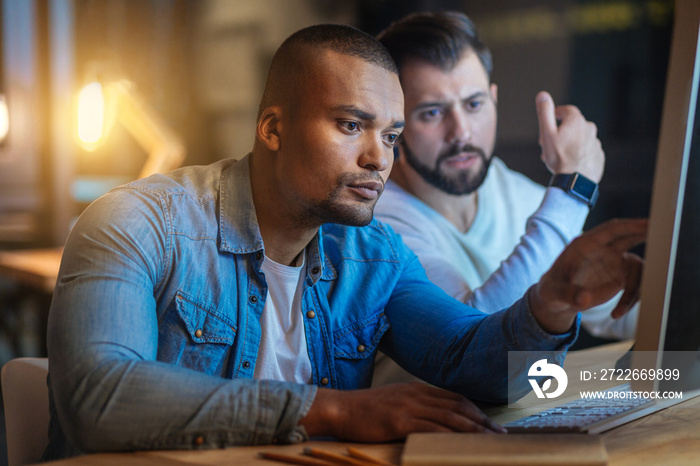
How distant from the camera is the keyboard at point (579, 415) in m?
0.81

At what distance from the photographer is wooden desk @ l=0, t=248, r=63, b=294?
2.44 m

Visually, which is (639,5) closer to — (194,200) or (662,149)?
(662,149)

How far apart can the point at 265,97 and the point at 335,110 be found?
0.18 metres

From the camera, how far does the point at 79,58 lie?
327 centimetres

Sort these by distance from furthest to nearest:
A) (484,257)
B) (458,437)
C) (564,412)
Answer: (484,257) → (564,412) → (458,437)

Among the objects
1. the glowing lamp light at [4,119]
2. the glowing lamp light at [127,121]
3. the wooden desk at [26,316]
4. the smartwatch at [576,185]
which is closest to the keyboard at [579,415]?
the smartwatch at [576,185]

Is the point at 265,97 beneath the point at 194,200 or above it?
above

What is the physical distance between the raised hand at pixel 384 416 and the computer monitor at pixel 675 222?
28 centimetres

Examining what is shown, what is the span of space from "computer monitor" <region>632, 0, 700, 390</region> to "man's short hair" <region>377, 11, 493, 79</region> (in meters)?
0.64

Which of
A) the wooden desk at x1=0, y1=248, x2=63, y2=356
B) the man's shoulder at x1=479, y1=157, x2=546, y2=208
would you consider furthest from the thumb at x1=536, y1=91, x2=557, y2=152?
the wooden desk at x1=0, y1=248, x2=63, y2=356

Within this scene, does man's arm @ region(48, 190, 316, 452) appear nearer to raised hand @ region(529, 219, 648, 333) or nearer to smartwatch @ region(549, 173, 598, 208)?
raised hand @ region(529, 219, 648, 333)

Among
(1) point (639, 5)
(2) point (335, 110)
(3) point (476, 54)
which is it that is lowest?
(2) point (335, 110)

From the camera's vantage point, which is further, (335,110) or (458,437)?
(335,110)

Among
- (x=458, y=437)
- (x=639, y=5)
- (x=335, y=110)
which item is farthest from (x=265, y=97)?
(x=639, y=5)
